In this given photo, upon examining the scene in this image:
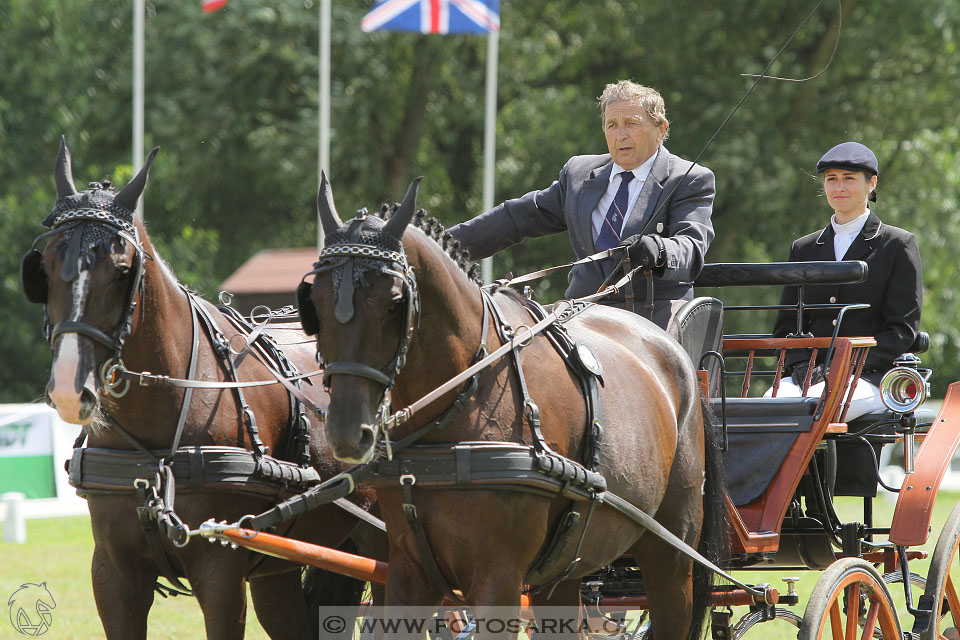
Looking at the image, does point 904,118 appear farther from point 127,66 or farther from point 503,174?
point 127,66

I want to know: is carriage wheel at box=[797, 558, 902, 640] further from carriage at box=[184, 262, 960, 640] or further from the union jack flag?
the union jack flag

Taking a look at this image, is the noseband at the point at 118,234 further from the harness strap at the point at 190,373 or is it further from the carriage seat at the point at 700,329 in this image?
the carriage seat at the point at 700,329

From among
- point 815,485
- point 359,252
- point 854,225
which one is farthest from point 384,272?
point 854,225

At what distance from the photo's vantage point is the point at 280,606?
14.1 feet

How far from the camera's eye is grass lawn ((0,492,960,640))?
6.70 m

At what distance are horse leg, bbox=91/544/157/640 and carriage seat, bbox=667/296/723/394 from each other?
2.07 meters

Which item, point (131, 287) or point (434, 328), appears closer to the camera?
point (434, 328)

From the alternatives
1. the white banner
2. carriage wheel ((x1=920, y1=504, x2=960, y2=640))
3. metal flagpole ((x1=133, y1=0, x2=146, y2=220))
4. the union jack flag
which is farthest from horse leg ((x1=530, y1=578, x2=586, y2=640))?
metal flagpole ((x1=133, y1=0, x2=146, y2=220))

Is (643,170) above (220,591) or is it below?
above

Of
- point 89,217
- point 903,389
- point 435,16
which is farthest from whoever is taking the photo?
point 435,16

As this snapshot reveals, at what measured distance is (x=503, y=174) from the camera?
21109 millimetres

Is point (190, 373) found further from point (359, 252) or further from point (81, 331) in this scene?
point (359, 252)

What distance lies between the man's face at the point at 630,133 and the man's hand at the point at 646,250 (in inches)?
21.7

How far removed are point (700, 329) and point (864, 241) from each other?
1.13 metres
